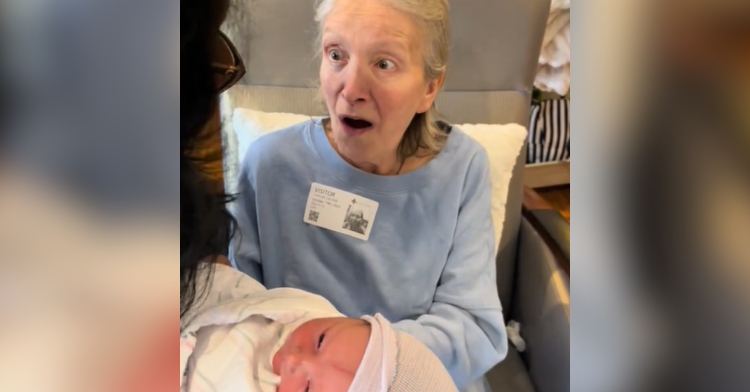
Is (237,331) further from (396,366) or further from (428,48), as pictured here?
(428,48)

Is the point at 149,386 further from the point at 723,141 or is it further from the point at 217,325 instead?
the point at 723,141

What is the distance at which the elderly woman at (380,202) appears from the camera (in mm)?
443

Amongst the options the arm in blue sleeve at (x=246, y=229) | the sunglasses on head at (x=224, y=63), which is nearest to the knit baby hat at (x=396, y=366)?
the arm in blue sleeve at (x=246, y=229)

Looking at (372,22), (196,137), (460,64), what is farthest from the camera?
(460,64)

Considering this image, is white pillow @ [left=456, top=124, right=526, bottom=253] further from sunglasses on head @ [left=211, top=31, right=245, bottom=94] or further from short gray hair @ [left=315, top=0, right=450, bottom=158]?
sunglasses on head @ [left=211, top=31, right=245, bottom=94]

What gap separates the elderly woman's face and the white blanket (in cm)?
13

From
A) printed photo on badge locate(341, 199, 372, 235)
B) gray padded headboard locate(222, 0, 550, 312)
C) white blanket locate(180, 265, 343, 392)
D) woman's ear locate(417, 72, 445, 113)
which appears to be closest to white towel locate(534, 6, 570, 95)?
gray padded headboard locate(222, 0, 550, 312)

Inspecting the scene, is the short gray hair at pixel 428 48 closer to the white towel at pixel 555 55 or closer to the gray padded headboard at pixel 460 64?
the gray padded headboard at pixel 460 64

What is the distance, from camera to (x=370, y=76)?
0.44m

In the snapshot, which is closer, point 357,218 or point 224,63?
point 224,63

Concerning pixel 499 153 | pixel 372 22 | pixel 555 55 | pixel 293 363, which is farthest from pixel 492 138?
pixel 293 363

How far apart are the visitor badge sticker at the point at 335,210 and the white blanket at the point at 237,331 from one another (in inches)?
2.6

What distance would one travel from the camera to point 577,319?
296mm

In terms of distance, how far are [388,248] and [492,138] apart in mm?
214
